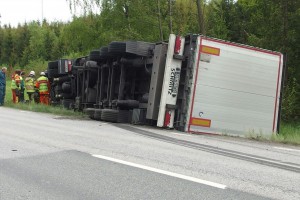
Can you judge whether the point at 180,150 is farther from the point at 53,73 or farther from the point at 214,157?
the point at 53,73

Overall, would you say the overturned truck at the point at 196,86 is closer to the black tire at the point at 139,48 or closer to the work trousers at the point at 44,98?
the black tire at the point at 139,48

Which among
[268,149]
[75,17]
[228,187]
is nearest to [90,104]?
[268,149]

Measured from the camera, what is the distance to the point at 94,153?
567 cm

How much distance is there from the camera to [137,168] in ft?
15.8

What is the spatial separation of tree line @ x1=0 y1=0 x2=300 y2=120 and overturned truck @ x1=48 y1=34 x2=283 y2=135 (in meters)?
6.80

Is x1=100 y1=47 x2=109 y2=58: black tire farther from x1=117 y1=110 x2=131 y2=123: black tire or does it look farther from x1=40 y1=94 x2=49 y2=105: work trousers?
x1=40 y1=94 x2=49 y2=105: work trousers

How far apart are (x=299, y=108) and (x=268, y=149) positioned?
10875mm

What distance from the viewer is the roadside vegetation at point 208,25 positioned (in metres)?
16.3

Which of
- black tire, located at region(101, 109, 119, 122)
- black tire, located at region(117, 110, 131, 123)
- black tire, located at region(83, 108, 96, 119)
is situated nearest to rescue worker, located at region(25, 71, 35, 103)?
black tire, located at region(83, 108, 96, 119)

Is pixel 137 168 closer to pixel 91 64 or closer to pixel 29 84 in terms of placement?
pixel 91 64

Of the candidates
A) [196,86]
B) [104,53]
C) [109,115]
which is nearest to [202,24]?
[104,53]

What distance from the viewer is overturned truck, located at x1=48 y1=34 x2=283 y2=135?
9.10m

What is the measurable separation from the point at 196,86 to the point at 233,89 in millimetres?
951

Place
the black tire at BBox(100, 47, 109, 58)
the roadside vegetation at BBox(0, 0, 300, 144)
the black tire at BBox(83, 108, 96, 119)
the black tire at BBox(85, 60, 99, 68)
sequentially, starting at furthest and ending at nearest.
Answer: the roadside vegetation at BBox(0, 0, 300, 144) → the black tire at BBox(85, 60, 99, 68) → the black tire at BBox(83, 108, 96, 119) → the black tire at BBox(100, 47, 109, 58)
